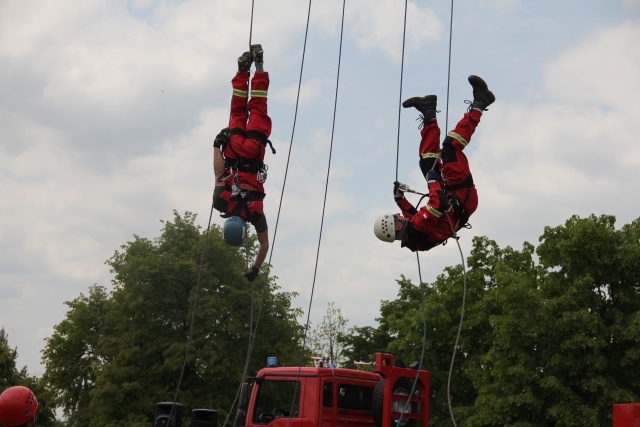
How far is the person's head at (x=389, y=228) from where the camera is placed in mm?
12625

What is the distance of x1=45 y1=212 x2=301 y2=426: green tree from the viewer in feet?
127

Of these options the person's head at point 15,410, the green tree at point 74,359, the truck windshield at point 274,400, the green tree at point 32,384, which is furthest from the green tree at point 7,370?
the person's head at point 15,410

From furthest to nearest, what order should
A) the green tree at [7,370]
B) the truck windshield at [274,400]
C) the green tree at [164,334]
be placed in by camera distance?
the green tree at [7,370]
the green tree at [164,334]
the truck windshield at [274,400]

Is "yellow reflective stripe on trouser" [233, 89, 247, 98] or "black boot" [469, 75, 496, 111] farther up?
"black boot" [469, 75, 496, 111]

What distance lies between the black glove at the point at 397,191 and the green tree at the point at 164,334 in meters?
25.6

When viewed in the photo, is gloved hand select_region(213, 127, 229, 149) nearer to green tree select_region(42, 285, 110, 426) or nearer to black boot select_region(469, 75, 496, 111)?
black boot select_region(469, 75, 496, 111)

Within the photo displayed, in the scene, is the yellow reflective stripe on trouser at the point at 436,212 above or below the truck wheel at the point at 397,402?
above

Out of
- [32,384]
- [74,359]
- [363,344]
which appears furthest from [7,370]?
[363,344]

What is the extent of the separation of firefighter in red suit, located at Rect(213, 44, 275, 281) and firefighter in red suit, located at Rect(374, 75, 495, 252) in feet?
5.68

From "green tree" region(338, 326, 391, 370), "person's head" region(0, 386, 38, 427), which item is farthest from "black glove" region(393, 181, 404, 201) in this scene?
"green tree" region(338, 326, 391, 370)

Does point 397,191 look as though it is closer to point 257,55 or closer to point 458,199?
point 458,199

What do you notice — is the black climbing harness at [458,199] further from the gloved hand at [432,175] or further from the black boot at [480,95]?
the black boot at [480,95]

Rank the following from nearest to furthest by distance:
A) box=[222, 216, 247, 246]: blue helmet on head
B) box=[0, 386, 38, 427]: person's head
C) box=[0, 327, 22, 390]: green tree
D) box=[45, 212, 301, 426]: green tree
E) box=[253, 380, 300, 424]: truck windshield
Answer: box=[0, 386, 38, 427]: person's head → box=[222, 216, 247, 246]: blue helmet on head → box=[253, 380, 300, 424]: truck windshield → box=[45, 212, 301, 426]: green tree → box=[0, 327, 22, 390]: green tree

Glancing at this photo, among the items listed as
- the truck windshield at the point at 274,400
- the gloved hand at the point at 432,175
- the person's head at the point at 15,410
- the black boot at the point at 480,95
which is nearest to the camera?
the person's head at the point at 15,410
